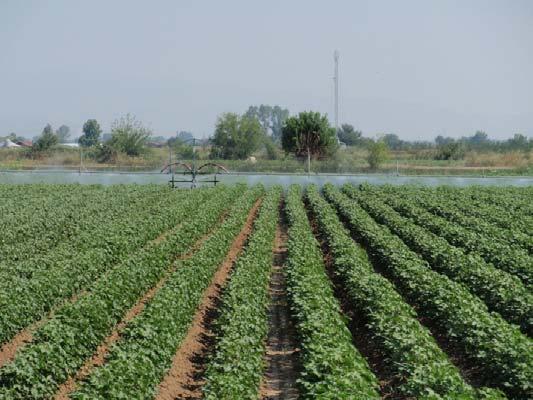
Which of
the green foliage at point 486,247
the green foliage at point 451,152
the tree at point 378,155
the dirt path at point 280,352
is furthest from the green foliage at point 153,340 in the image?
the green foliage at point 451,152

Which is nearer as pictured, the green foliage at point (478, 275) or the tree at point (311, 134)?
the green foliage at point (478, 275)

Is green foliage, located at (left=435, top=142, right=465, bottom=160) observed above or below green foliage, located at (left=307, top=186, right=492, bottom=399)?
above

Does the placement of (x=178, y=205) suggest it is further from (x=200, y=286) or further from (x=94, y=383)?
(x=94, y=383)

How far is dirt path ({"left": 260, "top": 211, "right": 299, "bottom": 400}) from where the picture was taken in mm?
9898

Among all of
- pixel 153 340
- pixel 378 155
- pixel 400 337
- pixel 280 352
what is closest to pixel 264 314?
pixel 280 352

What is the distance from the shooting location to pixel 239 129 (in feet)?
278

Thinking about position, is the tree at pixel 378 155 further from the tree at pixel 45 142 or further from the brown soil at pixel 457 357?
the brown soil at pixel 457 357

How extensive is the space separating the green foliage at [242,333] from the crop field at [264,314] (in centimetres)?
3

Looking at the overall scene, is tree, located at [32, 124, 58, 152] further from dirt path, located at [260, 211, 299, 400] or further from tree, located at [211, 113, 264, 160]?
dirt path, located at [260, 211, 299, 400]

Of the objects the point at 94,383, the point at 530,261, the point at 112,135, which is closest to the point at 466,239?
the point at 530,261

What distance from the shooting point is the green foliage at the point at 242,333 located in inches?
335

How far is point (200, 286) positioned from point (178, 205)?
14.5 metres

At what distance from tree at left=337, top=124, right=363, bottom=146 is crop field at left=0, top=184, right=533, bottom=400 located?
101 m

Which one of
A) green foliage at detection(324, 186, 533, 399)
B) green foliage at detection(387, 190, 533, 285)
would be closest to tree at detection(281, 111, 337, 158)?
green foliage at detection(387, 190, 533, 285)
